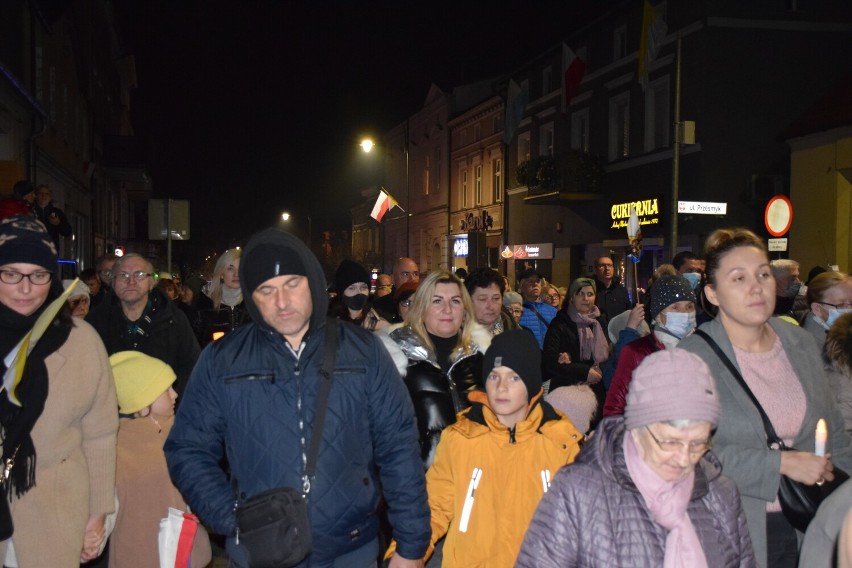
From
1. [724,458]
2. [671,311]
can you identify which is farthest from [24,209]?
[724,458]

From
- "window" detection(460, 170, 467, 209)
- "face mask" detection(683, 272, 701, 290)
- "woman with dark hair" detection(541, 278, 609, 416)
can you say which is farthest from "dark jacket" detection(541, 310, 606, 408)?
"window" detection(460, 170, 467, 209)

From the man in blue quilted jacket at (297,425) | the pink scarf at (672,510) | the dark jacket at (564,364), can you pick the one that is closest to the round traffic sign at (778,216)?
the dark jacket at (564,364)

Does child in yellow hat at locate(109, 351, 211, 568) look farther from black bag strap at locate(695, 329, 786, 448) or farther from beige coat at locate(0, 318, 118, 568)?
black bag strap at locate(695, 329, 786, 448)

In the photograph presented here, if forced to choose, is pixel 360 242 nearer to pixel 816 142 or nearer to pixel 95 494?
pixel 816 142

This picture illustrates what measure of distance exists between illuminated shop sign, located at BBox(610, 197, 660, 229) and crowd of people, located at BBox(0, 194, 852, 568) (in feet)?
60.7

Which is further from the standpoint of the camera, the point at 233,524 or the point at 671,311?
the point at 671,311

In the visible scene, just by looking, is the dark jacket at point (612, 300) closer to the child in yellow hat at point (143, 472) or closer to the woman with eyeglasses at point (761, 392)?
the woman with eyeglasses at point (761, 392)

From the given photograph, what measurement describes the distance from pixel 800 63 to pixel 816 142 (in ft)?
12.0

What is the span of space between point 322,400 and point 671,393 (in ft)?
4.44

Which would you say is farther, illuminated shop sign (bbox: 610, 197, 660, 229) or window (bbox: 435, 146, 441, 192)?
window (bbox: 435, 146, 441, 192)

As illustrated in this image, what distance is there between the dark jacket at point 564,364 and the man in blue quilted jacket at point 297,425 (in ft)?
13.7

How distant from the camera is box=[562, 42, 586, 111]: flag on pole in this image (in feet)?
81.8

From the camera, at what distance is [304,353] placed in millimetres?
3145

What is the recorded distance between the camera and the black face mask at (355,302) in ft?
22.7
